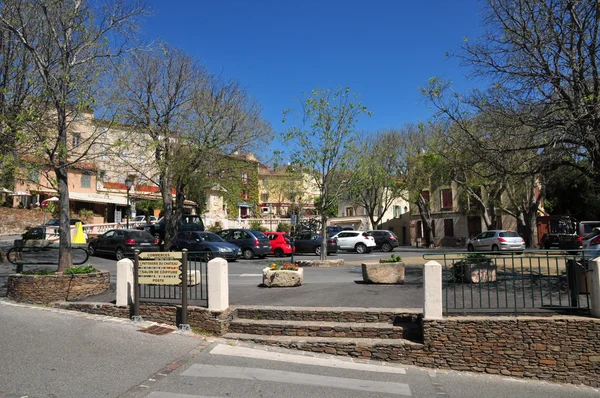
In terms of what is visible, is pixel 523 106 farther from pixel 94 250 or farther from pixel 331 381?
pixel 94 250

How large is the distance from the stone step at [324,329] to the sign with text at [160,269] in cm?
148

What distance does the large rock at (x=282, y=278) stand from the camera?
11961 millimetres

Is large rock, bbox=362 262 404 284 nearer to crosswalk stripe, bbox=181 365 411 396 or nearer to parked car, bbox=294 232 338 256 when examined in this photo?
crosswalk stripe, bbox=181 365 411 396

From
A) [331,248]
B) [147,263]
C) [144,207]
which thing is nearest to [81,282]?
[147,263]

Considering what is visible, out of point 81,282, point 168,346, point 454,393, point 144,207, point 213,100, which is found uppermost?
point 213,100

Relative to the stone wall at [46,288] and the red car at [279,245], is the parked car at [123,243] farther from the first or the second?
the stone wall at [46,288]

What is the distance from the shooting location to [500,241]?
29.5m

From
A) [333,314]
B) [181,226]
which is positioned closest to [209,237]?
[181,226]

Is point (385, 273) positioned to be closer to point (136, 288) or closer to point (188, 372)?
point (136, 288)

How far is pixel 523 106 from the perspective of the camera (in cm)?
1280

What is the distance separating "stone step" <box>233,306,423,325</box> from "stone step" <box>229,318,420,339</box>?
0.13 meters

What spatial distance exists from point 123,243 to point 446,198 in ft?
119

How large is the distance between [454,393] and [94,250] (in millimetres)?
19582

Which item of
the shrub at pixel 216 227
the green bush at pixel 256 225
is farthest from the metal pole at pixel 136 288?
the green bush at pixel 256 225
